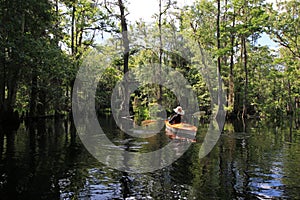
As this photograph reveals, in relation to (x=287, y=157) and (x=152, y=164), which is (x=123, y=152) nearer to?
(x=152, y=164)

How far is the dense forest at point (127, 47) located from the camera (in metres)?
19.6

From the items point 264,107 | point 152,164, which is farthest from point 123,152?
point 264,107

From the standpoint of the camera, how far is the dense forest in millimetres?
19594

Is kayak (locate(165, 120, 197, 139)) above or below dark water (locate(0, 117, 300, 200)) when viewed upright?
above

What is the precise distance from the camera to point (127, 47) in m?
30.2

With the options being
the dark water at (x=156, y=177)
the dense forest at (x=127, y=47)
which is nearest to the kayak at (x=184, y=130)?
the dark water at (x=156, y=177)

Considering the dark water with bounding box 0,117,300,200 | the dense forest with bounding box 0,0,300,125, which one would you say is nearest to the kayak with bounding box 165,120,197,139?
the dark water with bounding box 0,117,300,200

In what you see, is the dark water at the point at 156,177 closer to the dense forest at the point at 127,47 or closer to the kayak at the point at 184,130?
the kayak at the point at 184,130

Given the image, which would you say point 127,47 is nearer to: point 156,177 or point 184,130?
point 184,130

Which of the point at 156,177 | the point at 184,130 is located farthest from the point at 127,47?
the point at 156,177

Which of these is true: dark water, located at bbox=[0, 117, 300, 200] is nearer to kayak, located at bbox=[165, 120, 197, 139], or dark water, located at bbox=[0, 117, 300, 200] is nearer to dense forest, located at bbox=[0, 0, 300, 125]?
kayak, located at bbox=[165, 120, 197, 139]

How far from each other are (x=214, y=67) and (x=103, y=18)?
52.1ft

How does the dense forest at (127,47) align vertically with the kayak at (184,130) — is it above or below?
above

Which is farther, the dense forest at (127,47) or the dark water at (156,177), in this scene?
the dense forest at (127,47)
